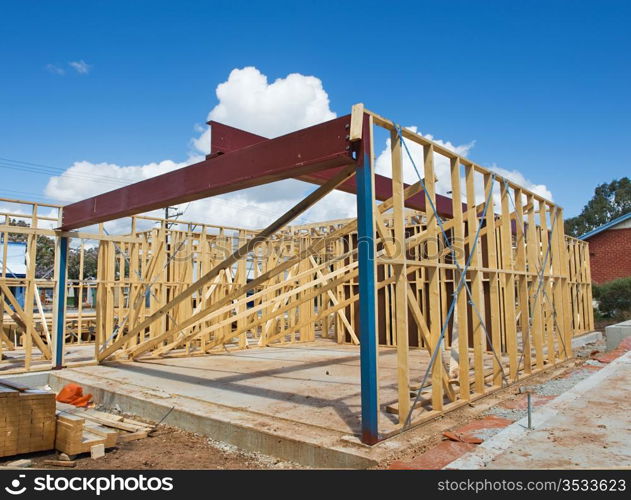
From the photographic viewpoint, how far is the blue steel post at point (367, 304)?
4.97 metres

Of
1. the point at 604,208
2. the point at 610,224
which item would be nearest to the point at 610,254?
the point at 610,224

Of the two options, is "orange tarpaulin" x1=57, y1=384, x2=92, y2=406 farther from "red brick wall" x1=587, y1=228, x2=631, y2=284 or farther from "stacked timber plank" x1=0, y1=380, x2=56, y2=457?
"red brick wall" x1=587, y1=228, x2=631, y2=284

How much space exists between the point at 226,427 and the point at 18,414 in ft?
8.63

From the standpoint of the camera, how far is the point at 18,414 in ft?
19.7

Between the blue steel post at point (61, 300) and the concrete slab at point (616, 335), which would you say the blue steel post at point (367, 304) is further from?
the concrete slab at point (616, 335)

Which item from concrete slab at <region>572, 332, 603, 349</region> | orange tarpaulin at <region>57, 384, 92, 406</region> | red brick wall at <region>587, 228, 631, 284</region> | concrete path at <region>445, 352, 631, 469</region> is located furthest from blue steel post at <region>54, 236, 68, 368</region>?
red brick wall at <region>587, 228, 631, 284</region>

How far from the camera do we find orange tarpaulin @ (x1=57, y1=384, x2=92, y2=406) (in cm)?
826

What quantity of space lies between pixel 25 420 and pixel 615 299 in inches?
910

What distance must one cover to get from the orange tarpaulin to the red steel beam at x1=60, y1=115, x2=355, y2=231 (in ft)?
10.8

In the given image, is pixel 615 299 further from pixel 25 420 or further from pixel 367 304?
pixel 25 420

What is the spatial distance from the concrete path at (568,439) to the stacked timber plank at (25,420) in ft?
16.7

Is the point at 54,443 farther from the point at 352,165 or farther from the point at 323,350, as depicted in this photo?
the point at 323,350

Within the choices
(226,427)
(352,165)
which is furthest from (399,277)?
(226,427)

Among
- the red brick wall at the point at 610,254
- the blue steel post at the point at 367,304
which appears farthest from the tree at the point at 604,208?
the blue steel post at the point at 367,304
